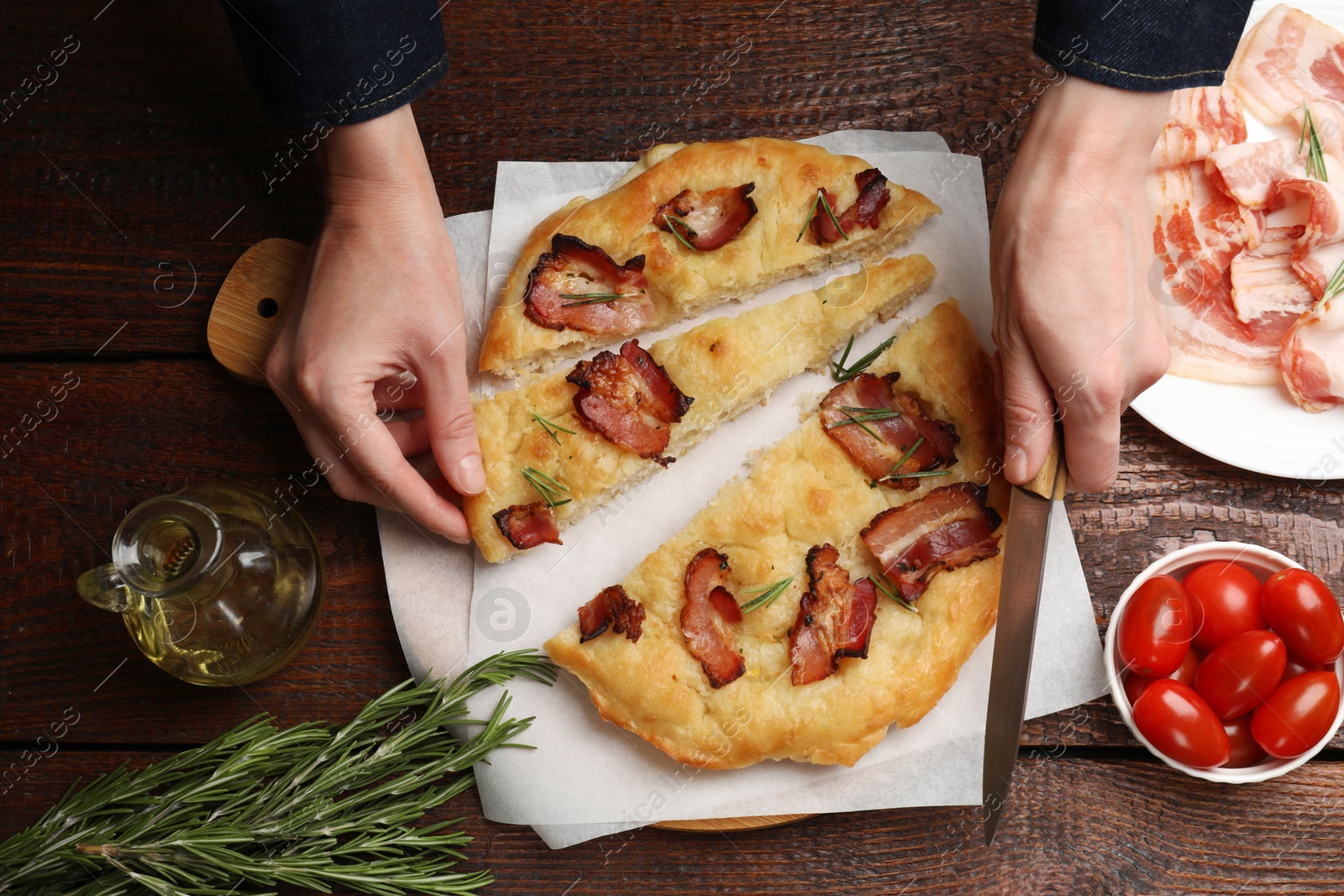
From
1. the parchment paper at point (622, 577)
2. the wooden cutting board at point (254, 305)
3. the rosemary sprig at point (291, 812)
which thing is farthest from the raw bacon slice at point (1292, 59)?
the wooden cutting board at point (254, 305)

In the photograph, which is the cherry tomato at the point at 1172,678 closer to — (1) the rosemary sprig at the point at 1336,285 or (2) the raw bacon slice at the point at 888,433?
(2) the raw bacon slice at the point at 888,433

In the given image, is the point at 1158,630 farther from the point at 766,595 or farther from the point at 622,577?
the point at 622,577

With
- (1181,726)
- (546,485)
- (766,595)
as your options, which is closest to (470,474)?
(546,485)

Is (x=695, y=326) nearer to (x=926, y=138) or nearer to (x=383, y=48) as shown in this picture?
(x=926, y=138)

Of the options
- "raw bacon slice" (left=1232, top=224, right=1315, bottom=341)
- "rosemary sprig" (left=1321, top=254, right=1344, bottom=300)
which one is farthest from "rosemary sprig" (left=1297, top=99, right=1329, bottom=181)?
"rosemary sprig" (left=1321, top=254, right=1344, bottom=300)

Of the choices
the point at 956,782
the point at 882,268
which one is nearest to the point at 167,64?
the point at 882,268

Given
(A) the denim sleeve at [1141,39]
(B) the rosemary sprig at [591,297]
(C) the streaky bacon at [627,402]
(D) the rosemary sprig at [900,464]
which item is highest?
(A) the denim sleeve at [1141,39]
